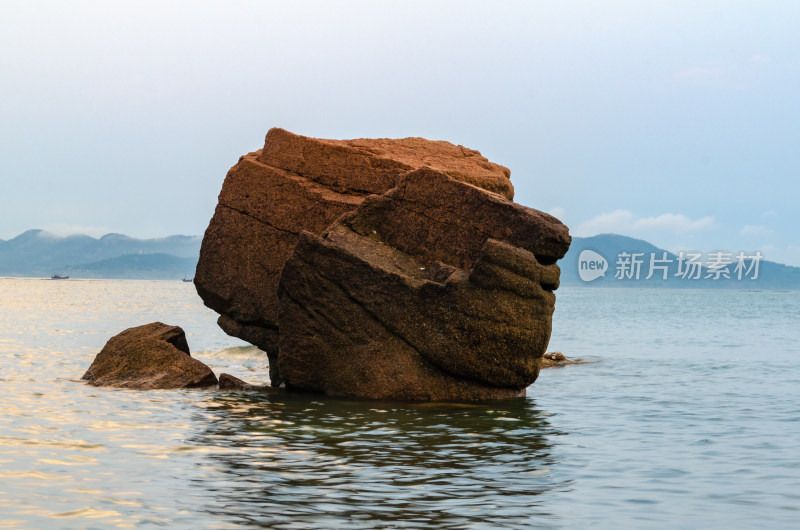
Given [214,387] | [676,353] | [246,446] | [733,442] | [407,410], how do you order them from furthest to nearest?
[676,353]
[214,387]
[407,410]
[733,442]
[246,446]

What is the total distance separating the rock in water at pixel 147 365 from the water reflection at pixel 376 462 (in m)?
1.91

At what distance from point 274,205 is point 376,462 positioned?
8.56m

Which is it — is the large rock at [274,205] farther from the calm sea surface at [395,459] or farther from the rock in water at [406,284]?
the calm sea surface at [395,459]

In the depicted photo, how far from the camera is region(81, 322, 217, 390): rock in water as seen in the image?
1867 cm

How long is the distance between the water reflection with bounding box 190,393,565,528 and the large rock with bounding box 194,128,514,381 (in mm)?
2532

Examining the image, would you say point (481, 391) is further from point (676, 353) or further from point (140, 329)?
point (676, 353)

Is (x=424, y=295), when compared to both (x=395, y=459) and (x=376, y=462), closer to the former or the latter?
(x=395, y=459)

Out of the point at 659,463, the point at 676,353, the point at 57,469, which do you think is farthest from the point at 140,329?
the point at 676,353

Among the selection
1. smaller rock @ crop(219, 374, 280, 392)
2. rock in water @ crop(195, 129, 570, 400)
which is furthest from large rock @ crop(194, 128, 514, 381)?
smaller rock @ crop(219, 374, 280, 392)

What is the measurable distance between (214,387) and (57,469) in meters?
8.75

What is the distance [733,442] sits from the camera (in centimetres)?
1359

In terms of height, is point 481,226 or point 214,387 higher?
point 481,226

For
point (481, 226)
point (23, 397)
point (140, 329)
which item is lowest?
point (23, 397)

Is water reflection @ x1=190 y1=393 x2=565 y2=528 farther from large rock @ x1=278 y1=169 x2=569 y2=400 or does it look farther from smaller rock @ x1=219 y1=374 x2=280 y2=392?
smaller rock @ x1=219 y1=374 x2=280 y2=392
